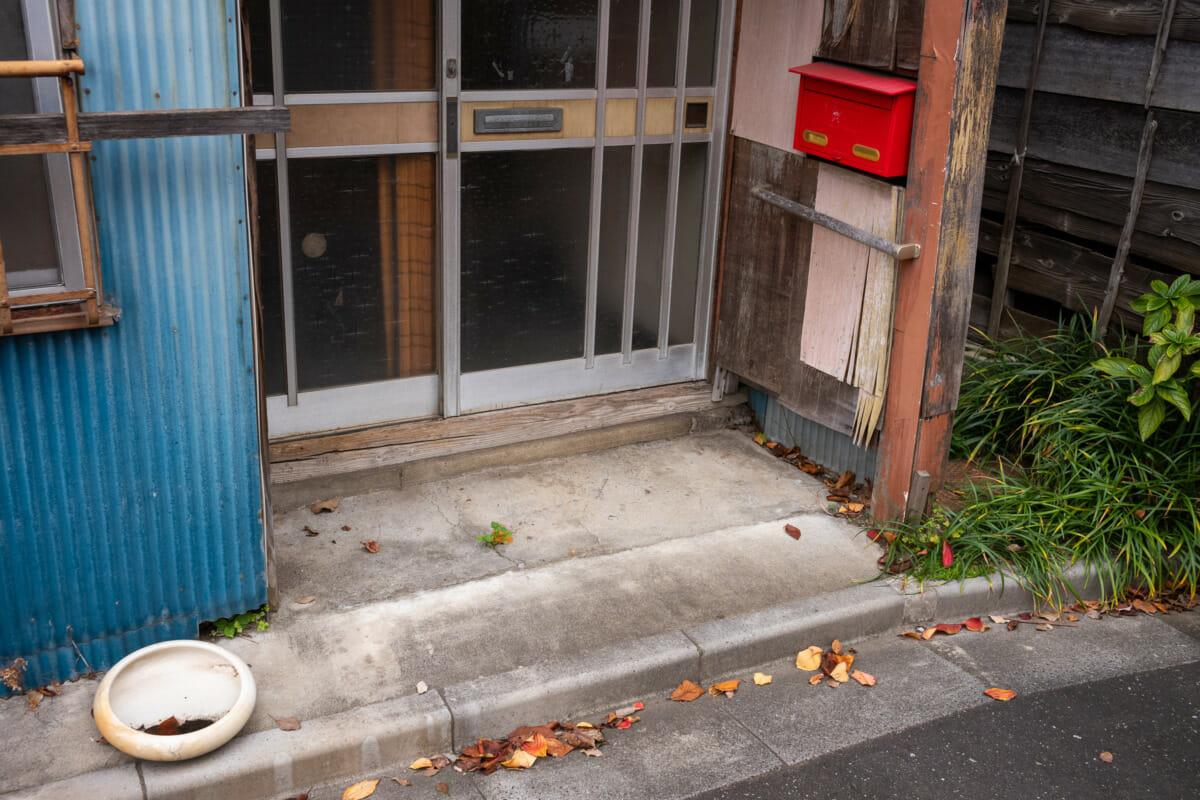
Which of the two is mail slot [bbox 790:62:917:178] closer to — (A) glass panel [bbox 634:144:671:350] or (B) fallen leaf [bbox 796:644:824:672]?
(A) glass panel [bbox 634:144:671:350]

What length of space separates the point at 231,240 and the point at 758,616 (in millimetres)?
2435

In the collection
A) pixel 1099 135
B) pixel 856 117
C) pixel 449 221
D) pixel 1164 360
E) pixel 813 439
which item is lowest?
pixel 813 439

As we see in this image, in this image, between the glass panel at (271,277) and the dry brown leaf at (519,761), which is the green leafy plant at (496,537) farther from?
the dry brown leaf at (519,761)

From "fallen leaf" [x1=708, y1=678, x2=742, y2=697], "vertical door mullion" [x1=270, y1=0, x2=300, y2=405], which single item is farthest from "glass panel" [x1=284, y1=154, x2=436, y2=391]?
"fallen leaf" [x1=708, y1=678, x2=742, y2=697]

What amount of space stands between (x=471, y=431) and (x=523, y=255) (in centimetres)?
89

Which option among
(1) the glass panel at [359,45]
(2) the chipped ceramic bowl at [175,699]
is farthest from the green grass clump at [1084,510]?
(1) the glass panel at [359,45]

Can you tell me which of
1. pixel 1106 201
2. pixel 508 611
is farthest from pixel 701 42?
pixel 508 611

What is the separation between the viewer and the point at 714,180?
5.77m

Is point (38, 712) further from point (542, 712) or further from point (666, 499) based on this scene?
point (666, 499)

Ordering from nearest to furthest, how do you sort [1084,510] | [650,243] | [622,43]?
1. [1084,510]
2. [622,43]
3. [650,243]

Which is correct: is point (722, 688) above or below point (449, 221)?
below

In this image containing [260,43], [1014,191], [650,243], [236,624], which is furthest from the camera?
[1014,191]

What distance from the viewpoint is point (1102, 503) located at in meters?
4.92

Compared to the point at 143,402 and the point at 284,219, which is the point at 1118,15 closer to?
the point at 284,219
